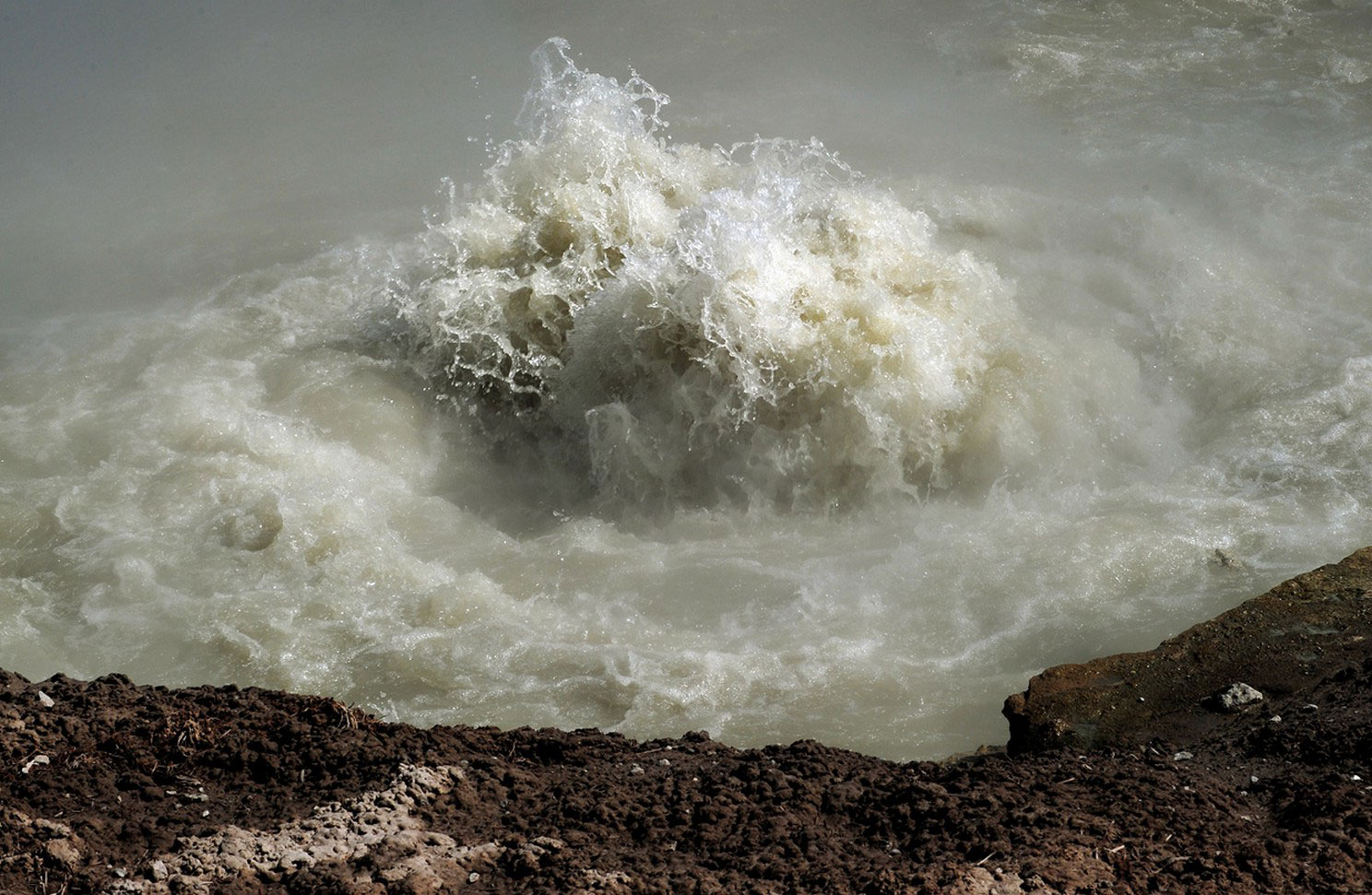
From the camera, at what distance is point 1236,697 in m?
3.74

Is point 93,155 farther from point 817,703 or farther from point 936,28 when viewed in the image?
point 817,703

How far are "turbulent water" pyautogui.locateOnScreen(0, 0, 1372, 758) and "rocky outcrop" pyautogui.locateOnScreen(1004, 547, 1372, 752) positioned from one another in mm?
404

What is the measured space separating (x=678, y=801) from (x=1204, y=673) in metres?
1.95

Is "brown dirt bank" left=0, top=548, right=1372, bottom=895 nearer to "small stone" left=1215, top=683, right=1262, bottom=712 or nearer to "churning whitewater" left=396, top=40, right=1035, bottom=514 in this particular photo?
"small stone" left=1215, top=683, right=1262, bottom=712

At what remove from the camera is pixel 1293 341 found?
6.46 metres

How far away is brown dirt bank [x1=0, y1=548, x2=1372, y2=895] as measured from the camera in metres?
2.75

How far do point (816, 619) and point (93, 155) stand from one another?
9.04 m

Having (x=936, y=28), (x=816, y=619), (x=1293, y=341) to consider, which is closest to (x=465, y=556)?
(x=816, y=619)

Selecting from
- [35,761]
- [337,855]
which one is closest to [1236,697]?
[337,855]

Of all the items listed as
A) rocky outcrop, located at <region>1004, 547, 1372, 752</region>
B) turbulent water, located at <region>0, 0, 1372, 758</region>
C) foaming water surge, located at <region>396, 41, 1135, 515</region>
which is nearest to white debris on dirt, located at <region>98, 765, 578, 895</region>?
turbulent water, located at <region>0, 0, 1372, 758</region>

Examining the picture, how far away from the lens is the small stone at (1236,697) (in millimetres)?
3714

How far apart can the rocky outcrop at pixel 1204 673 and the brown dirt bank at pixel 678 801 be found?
0.01 m

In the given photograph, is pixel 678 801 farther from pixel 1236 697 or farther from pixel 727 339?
pixel 727 339

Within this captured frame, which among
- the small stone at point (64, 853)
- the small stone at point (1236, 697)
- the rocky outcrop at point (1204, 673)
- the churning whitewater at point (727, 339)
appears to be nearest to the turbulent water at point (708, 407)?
the churning whitewater at point (727, 339)
